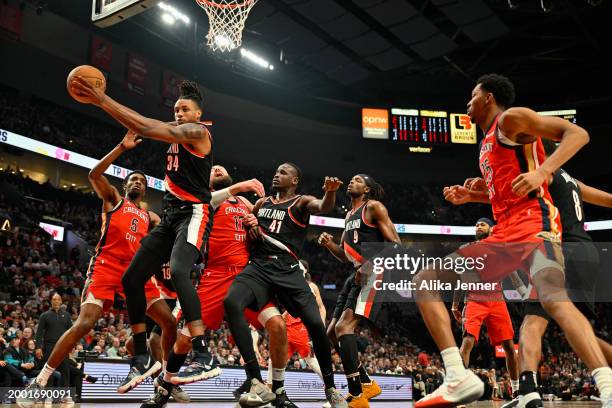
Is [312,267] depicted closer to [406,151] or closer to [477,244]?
[406,151]

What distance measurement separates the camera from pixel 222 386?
1025cm

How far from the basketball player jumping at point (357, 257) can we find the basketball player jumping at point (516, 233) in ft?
7.13

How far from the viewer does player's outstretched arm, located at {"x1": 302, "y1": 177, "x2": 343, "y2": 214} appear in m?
5.27

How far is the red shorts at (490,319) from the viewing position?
7.24m

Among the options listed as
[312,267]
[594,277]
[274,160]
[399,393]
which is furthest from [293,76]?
[594,277]

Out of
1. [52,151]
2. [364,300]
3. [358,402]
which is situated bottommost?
[358,402]

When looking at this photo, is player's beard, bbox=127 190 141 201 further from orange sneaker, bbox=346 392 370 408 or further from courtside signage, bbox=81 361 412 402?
orange sneaker, bbox=346 392 370 408

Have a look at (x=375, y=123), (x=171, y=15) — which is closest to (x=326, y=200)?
(x=171, y=15)

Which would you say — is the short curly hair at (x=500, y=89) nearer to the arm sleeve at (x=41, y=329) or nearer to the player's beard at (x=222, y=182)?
the player's beard at (x=222, y=182)

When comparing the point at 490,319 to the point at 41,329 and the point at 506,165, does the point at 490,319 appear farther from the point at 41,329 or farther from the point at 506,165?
the point at 41,329

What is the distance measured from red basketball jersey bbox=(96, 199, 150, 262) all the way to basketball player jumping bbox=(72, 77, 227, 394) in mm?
1512

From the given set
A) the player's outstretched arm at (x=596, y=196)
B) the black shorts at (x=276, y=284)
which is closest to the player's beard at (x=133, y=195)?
the black shorts at (x=276, y=284)

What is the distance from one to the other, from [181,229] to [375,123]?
21504mm

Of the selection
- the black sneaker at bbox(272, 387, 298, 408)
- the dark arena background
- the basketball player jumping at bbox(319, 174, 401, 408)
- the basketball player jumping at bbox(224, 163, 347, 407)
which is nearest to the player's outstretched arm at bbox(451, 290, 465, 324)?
the basketball player jumping at bbox(319, 174, 401, 408)
